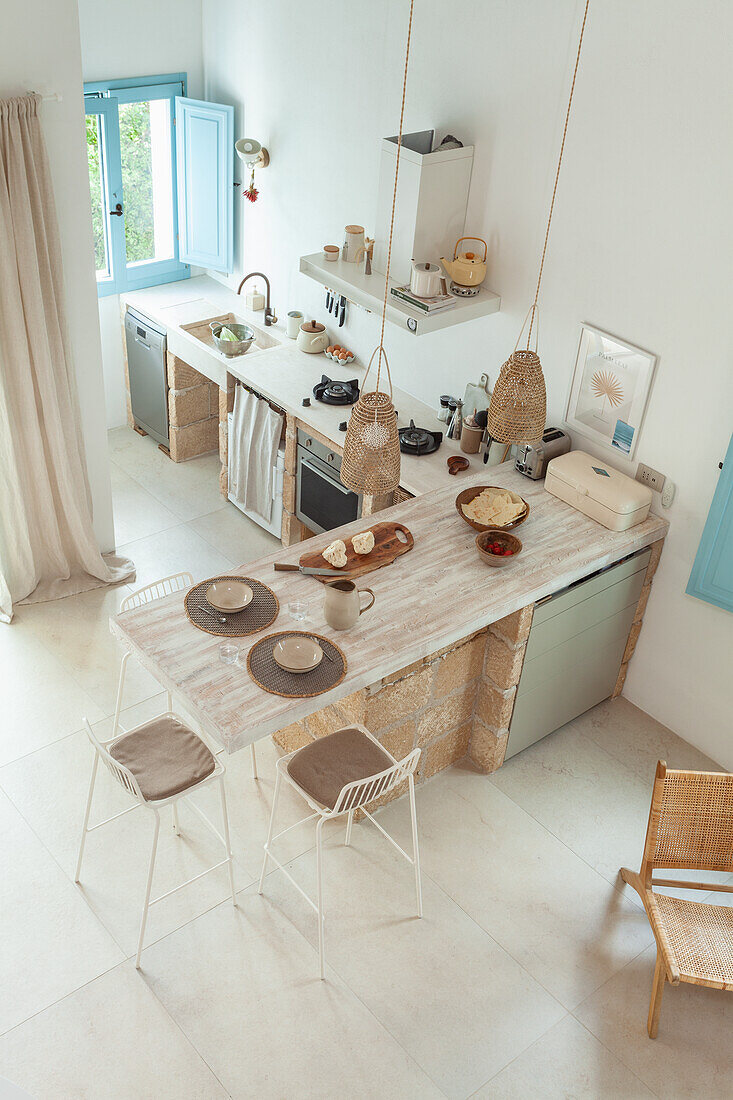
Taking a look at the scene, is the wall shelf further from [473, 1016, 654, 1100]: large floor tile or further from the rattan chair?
[473, 1016, 654, 1100]: large floor tile

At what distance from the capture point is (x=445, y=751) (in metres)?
4.64

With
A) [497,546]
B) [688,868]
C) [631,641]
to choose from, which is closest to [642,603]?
[631,641]

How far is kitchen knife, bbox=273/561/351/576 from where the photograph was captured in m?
4.10

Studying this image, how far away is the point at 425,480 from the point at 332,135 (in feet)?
7.03

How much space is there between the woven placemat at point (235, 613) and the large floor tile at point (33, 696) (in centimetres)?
119

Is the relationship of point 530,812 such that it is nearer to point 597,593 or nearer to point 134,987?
point 597,593

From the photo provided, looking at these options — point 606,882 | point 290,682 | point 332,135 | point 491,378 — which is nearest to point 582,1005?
point 606,882

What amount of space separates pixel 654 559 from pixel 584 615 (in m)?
0.47

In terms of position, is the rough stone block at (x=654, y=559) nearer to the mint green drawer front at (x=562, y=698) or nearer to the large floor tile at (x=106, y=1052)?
the mint green drawer front at (x=562, y=698)

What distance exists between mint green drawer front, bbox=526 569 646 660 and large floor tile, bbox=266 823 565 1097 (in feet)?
3.32

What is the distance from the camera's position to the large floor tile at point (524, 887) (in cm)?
393

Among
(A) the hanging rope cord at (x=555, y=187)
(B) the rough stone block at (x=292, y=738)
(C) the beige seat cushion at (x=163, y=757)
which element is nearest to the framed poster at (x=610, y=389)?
(A) the hanging rope cord at (x=555, y=187)

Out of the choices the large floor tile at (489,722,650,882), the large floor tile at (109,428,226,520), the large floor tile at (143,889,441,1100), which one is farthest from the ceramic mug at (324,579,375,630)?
the large floor tile at (109,428,226,520)

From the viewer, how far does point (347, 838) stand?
4.28 m
